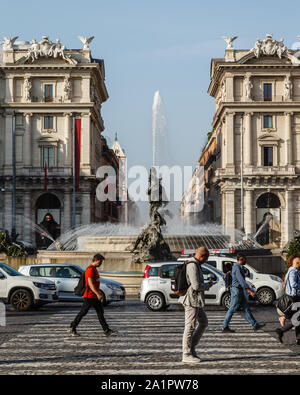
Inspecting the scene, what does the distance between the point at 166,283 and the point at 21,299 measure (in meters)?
4.19

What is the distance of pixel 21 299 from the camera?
2016 centimetres

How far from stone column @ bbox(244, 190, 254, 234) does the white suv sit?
4839cm

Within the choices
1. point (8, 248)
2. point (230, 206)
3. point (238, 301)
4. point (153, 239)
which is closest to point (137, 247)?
point (153, 239)

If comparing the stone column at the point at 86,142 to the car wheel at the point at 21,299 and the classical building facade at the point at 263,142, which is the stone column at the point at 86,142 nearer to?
the classical building facade at the point at 263,142

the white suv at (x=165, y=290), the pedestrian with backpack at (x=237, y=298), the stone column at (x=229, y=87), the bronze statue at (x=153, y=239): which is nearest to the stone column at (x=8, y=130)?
the stone column at (x=229, y=87)

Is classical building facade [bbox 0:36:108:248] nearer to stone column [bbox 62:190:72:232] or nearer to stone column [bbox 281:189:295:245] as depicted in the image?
stone column [bbox 62:190:72:232]

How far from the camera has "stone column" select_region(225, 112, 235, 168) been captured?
228 ft

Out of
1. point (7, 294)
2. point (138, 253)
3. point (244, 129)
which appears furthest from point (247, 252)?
point (244, 129)

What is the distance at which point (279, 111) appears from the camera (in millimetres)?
70000

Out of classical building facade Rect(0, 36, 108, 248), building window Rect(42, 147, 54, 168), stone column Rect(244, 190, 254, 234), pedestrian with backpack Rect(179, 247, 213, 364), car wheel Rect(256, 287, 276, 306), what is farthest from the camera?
building window Rect(42, 147, 54, 168)

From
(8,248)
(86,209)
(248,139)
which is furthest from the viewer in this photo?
(248,139)

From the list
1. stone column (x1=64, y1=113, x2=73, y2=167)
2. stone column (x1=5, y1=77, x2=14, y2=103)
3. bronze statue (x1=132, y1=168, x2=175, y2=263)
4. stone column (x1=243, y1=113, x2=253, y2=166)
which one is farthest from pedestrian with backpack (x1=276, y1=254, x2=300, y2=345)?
stone column (x1=5, y1=77, x2=14, y2=103)

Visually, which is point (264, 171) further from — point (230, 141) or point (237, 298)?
point (237, 298)
